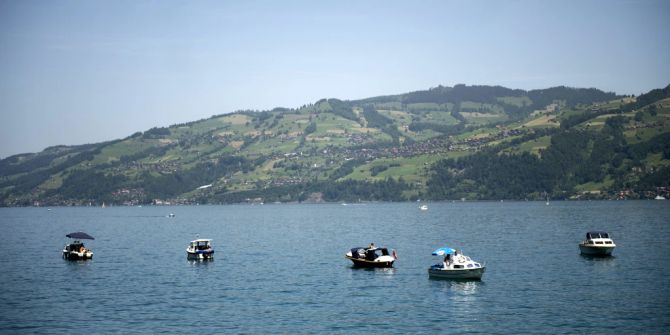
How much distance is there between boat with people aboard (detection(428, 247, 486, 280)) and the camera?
78.9 meters

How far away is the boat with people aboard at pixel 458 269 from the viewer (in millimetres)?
78938

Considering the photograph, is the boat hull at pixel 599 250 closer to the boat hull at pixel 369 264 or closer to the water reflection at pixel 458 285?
the water reflection at pixel 458 285

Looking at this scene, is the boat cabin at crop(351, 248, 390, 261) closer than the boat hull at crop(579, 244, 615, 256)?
Yes

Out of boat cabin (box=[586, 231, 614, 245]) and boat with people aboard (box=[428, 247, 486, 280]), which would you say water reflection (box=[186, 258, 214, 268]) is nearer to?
boat with people aboard (box=[428, 247, 486, 280])

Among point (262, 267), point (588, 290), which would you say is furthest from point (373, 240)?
point (588, 290)

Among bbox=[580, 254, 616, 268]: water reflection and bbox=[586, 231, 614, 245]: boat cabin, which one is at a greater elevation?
bbox=[586, 231, 614, 245]: boat cabin

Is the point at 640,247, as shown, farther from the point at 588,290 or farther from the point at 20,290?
the point at 20,290

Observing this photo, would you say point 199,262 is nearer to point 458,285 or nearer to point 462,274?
point 462,274

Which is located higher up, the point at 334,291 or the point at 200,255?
the point at 200,255

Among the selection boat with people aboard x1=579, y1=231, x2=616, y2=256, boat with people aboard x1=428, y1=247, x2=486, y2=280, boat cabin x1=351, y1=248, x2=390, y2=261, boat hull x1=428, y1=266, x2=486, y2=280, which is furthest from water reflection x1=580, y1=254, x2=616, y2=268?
boat cabin x1=351, y1=248, x2=390, y2=261

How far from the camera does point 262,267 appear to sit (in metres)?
97.1

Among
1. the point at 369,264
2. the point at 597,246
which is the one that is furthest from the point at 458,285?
the point at 597,246

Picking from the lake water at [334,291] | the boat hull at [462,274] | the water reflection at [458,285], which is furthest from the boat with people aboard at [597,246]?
the water reflection at [458,285]

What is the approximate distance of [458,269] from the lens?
79.2 metres
